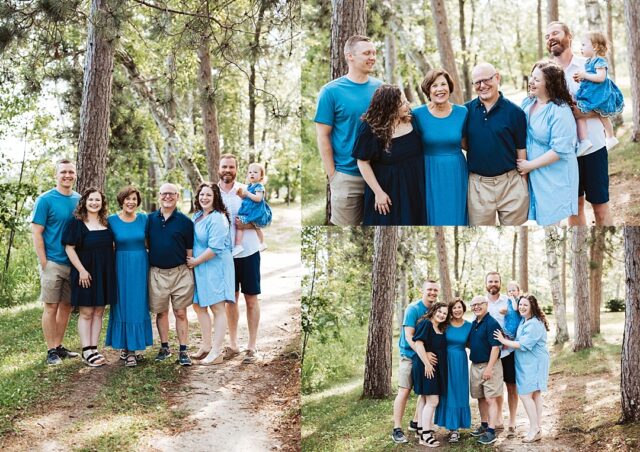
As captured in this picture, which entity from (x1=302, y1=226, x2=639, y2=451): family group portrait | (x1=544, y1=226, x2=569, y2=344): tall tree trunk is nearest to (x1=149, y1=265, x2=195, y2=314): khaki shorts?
(x1=302, y1=226, x2=639, y2=451): family group portrait

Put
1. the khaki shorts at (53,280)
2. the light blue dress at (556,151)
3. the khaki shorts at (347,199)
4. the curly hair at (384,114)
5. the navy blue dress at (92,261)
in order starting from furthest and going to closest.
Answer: the khaki shorts at (53,280)
the navy blue dress at (92,261)
the khaki shorts at (347,199)
the curly hair at (384,114)
the light blue dress at (556,151)

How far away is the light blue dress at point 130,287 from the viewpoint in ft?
16.6

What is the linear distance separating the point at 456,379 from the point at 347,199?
1203 millimetres

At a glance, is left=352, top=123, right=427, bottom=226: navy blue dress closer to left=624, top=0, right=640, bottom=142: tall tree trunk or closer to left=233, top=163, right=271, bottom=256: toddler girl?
left=233, top=163, right=271, bottom=256: toddler girl

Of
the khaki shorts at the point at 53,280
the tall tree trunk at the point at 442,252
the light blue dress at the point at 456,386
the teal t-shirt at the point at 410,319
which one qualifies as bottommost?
the light blue dress at the point at 456,386

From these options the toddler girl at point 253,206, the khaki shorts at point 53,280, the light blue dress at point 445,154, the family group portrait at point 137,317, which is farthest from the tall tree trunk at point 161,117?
the light blue dress at point 445,154

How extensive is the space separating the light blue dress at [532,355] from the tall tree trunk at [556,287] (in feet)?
0.37

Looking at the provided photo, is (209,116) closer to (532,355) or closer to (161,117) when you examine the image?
(161,117)

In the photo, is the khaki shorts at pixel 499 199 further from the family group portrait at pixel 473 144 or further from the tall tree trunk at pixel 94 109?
the tall tree trunk at pixel 94 109

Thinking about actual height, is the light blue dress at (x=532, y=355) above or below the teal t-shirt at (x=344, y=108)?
below

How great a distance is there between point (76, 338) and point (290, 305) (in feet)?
9.16

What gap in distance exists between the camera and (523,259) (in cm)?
378

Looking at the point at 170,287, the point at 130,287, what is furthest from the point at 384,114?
the point at 130,287

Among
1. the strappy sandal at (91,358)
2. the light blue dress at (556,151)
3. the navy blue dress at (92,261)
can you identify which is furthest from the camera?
the strappy sandal at (91,358)
